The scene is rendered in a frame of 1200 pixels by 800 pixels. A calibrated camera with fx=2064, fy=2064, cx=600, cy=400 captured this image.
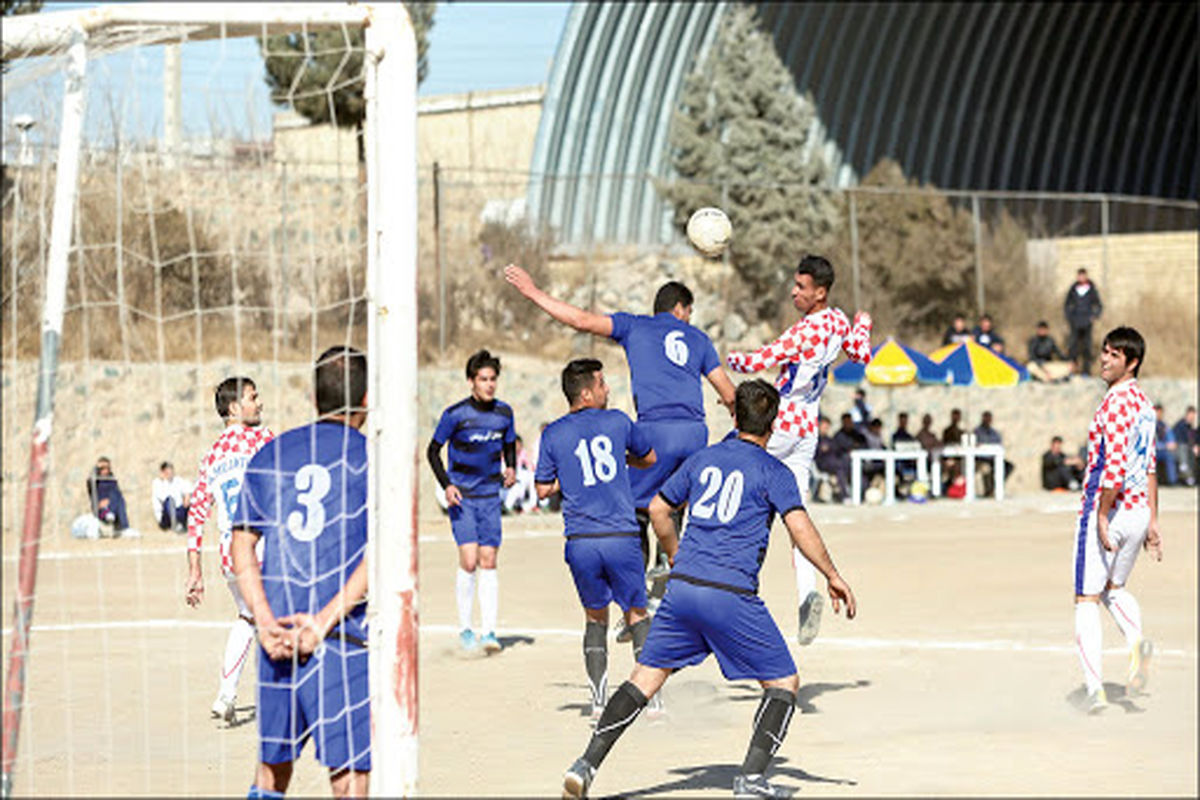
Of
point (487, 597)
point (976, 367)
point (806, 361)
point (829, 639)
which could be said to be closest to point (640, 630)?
point (806, 361)

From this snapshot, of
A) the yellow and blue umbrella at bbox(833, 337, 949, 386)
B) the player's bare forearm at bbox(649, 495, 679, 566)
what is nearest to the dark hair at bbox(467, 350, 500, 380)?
the player's bare forearm at bbox(649, 495, 679, 566)

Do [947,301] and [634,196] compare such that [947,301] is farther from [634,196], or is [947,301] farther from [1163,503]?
[1163,503]

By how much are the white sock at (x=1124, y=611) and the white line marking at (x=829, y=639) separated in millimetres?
2058

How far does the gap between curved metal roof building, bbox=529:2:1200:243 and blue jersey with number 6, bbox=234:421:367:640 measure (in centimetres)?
2323

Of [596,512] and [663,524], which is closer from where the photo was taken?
[663,524]

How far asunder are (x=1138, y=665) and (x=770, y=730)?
11.1ft

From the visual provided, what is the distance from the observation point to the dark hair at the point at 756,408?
823cm

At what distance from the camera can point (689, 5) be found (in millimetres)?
36250

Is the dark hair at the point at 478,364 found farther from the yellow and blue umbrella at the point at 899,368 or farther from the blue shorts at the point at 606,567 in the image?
the yellow and blue umbrella at the point at 899,368

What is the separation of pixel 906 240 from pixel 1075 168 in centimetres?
1229

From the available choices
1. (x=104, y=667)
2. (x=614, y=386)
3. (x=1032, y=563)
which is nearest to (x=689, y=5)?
(x=614, y=386)

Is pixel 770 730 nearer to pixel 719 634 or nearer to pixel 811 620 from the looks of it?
pixel 719 634

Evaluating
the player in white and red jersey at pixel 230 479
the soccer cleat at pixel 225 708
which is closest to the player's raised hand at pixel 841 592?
the player in white and red jersey at pixel 230 479

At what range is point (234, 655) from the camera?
33.2 feet
